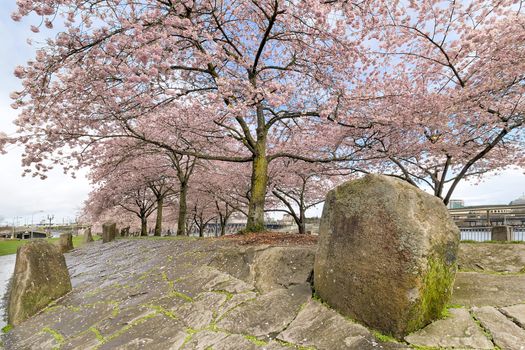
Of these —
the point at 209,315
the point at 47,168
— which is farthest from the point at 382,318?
the point at 47,168

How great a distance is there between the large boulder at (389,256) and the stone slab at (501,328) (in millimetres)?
416

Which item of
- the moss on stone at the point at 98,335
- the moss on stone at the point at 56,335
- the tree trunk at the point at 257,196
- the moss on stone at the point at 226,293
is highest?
the tree trunk at the point at 257,196

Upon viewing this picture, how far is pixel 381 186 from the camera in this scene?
12.4ft

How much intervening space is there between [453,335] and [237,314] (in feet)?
8.95

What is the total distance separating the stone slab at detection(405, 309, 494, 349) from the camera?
309 cm

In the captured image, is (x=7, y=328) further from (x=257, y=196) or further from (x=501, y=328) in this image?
(x=501, y=328)

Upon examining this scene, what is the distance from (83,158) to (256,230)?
26.7 ft

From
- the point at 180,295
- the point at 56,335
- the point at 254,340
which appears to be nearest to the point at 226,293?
the point at 180,295

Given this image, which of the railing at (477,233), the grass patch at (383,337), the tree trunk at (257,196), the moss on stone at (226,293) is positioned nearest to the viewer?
the grass patch at (383,337)

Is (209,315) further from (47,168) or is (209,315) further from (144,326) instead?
(47,168)

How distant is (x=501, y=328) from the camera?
10.6 ft

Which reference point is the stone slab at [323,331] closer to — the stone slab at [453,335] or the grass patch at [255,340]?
the grass patch at [255,340]

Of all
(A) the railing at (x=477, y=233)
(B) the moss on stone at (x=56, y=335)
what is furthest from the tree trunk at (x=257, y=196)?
(A) the railing at (x=477, y=233)

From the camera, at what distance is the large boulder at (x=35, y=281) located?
6.08 metres
